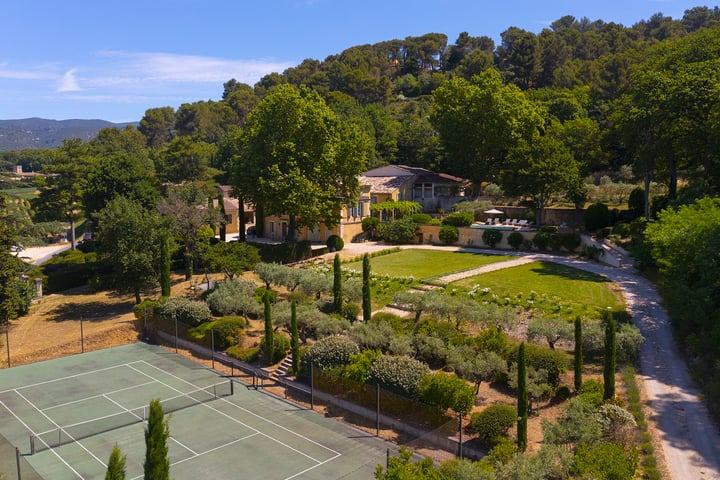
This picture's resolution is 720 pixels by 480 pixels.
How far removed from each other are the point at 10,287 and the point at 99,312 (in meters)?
6.67

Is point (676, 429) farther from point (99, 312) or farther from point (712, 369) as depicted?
point (99, 312)

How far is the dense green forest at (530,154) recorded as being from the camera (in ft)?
95.2

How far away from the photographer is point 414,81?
152 metres

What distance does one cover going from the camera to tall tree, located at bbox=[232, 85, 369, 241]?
4759 centimetres

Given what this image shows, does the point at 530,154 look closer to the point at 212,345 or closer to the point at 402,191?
the point at 402,191

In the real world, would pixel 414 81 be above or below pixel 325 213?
above

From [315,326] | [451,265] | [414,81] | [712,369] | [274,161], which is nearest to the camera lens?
[712,369]

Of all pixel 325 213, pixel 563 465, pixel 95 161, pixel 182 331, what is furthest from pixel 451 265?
pixel 95 161

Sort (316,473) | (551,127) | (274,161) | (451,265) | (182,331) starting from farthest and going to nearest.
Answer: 1. (551,127)
2. (274,161)
3. (451,265)
4. (182,331)
5. (316,473)

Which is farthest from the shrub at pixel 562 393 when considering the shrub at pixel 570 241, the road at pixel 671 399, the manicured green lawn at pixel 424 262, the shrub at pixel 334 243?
the shrub at pixel 334 243

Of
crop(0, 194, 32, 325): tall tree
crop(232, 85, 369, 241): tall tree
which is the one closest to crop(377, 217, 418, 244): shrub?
crop(232, 85, 369, 241): tall tree

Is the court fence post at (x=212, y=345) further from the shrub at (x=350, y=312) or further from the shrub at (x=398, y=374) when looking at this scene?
the shrub at (x=398, y=374)

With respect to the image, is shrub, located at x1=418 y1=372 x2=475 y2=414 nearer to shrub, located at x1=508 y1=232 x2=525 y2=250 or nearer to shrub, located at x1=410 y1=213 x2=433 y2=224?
shrub, located at x1=508 y1=232 x2=525 y2=250

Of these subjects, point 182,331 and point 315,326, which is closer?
point 315,326
